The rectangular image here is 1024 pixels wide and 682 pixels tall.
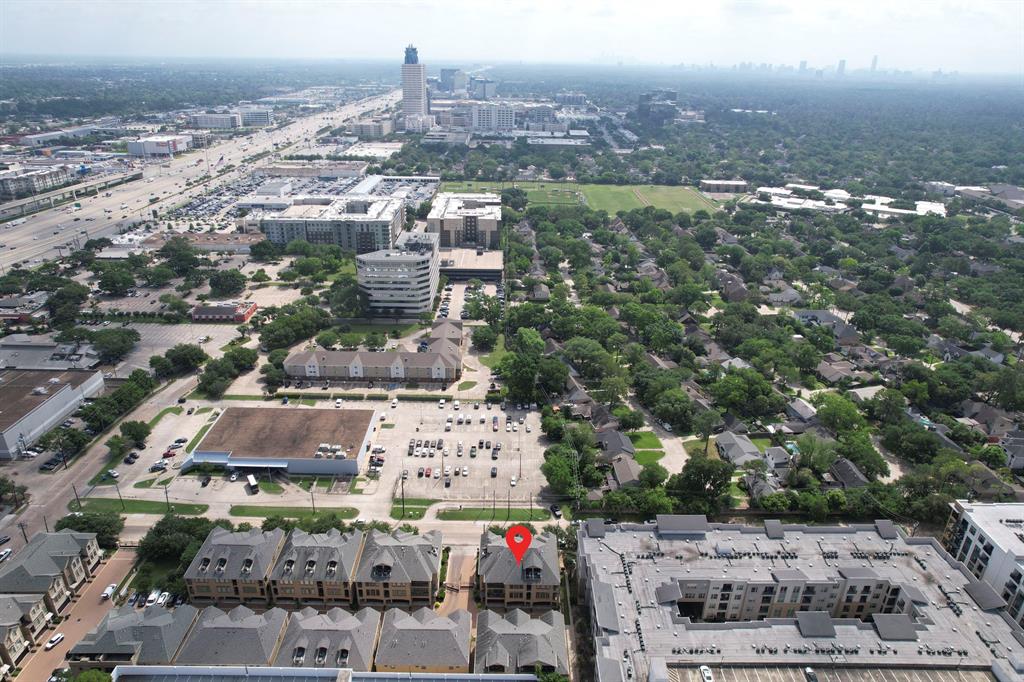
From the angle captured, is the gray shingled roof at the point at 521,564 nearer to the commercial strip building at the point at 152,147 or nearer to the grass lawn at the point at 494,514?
the grass lawn at the point at 494,514

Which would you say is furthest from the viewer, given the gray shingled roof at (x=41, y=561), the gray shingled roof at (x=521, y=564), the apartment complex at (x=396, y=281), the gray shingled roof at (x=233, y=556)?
the apartment complex at (x=396, y=281)

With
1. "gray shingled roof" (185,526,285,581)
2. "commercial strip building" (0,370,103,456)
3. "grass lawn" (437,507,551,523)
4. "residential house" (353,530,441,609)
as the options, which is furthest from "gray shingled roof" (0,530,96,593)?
"grass lawn" (437,507,551,523)

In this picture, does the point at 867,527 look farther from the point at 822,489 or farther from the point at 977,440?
the point at 977,440

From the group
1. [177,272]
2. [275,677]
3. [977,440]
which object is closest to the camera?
[275,677]

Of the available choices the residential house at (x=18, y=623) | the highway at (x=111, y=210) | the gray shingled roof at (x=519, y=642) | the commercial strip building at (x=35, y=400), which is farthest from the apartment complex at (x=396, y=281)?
the highway at (x=111, y=210)

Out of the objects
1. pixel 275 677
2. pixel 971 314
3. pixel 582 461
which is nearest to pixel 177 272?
pixel 582 461
